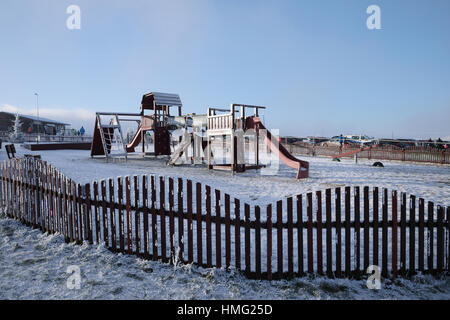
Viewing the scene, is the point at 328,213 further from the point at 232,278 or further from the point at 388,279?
the point at 232,278

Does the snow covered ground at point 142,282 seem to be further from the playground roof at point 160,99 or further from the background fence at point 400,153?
the background fence at point 400,153

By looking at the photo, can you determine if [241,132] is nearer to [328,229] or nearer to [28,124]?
[328,229]

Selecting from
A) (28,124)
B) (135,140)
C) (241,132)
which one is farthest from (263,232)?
(28,124)

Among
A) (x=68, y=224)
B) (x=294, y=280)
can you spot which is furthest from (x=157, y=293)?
(x=68, y=224)

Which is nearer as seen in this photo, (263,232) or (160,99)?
(263,232)

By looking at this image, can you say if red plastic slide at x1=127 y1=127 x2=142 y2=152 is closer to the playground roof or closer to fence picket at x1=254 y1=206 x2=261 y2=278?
the playground roof

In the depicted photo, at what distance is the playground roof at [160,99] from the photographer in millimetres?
18969

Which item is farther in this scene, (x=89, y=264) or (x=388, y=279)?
(x=89, y=264)

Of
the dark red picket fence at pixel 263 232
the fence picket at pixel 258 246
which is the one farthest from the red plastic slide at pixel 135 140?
the fence picket at pixel 258 246

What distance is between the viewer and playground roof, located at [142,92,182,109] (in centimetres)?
1897

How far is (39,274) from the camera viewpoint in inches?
145

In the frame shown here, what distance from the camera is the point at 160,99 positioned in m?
19.1
